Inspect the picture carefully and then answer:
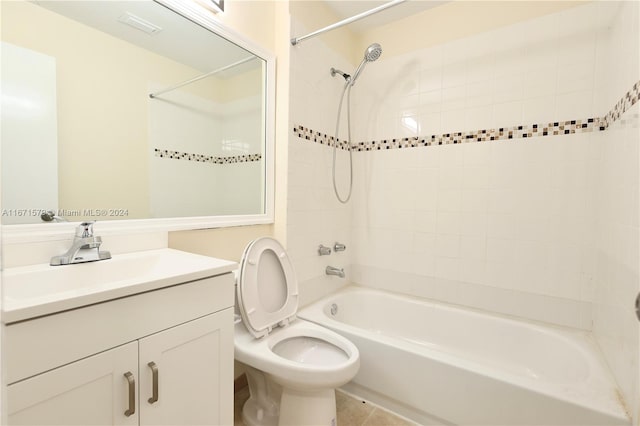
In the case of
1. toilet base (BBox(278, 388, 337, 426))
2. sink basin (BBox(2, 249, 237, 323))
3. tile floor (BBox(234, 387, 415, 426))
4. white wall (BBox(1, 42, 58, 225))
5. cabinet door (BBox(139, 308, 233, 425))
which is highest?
white wall (BBox(1, 42, 58, 225))

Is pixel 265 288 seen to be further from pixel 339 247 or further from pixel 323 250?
pixel 339 247

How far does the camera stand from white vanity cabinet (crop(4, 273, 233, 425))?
0.67m

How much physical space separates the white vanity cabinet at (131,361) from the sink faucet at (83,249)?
1.29ft

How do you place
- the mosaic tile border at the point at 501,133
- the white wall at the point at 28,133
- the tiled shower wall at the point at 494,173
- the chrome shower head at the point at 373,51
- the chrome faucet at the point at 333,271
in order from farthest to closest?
the chrome faucet at the point at 333,271
the chrome shower head at the point at 373,51
the tiled shower wall at the point at 494,173
the mosaic tile border at the point at 501,133
the white wall at the point at 28,133

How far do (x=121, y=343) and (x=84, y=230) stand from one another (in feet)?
1.59

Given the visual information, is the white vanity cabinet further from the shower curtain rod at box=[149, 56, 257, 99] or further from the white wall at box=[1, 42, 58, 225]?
the shower curtain rod at box=[149, 56, 257, 99]

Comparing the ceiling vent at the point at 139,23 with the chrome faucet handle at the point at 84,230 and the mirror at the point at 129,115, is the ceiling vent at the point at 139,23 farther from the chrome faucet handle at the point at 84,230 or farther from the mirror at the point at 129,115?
the chrome faucet handle at the point at 84,230

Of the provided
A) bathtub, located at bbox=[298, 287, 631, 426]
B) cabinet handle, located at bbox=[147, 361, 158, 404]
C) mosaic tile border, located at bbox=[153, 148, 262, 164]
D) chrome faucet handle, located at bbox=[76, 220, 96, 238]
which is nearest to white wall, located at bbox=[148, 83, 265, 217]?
mosaic tile border, located at bbox=[153, 148, 262, 164]

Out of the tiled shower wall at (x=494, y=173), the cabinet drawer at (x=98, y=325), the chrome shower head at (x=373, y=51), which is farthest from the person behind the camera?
the chrome shower head at (x=373, y=51)

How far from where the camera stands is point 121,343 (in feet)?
2.65

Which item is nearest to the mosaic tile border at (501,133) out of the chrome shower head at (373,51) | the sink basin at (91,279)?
the chrome shower head at (373,51)

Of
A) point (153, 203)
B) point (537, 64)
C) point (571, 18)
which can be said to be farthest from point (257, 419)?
point (571, 18)

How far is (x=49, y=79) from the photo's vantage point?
111 centimetres

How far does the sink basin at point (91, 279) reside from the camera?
0.68 meters
